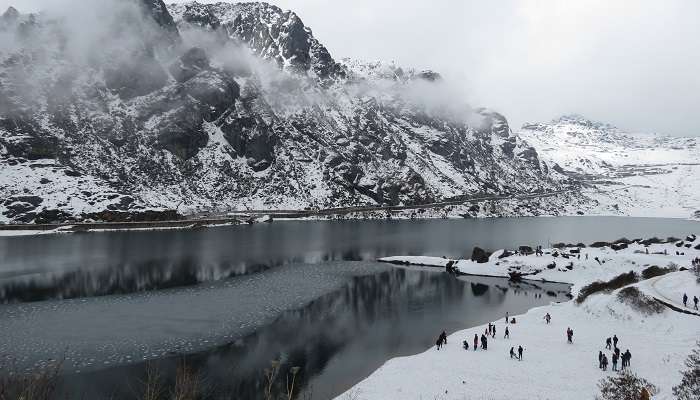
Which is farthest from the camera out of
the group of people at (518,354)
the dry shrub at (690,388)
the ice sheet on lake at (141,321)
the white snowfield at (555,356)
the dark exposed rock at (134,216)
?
the dark exposed rock at (134,216)

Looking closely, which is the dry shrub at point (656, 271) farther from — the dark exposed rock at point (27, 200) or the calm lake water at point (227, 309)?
the dark exposed rock at point (27, 200)

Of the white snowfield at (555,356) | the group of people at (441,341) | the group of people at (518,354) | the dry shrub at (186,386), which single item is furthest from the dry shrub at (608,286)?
the dry shrub at (186,386)

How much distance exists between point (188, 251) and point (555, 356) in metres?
92.6

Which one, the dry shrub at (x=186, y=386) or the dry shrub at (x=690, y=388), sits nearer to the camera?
the dry shrub at (x=186, y=386)

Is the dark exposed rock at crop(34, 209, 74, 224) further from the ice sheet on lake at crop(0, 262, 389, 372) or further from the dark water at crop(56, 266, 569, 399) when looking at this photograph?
the dark water at crop(56, 266, 569, 399)

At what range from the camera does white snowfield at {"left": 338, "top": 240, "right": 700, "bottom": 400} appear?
115ft

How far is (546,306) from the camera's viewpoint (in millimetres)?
69250

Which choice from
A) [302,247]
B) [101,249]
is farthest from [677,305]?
[101,249]

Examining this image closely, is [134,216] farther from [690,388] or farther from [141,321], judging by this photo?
[690,388]

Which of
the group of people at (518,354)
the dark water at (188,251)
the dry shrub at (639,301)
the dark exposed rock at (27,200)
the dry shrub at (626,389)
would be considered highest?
the dry shrub at (639,301)

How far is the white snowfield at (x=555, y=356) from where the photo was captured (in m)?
34.9

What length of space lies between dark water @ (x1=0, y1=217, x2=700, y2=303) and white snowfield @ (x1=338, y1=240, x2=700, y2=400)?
161 feet

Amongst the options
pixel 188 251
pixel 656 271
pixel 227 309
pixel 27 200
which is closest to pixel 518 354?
pixel 227 309

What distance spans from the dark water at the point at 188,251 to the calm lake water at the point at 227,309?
467 mm
